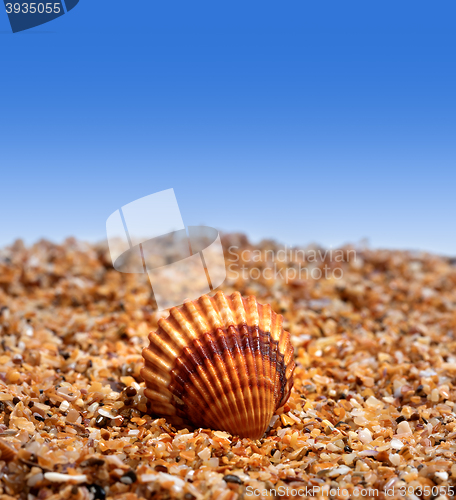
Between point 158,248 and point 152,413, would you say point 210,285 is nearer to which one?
point 158,248

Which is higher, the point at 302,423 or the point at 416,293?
the point at 416,293

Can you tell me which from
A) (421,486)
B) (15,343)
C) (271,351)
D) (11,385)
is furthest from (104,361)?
(421,486)

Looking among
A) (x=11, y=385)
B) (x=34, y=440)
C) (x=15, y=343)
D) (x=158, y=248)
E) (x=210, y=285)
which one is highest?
(x=158, y=248)

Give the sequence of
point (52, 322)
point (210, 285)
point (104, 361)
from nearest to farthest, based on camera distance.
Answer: point (104, 361), point (52, 322), point (210, 285)

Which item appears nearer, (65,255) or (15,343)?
(15,343)

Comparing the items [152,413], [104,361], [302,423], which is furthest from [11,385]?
[302,423]

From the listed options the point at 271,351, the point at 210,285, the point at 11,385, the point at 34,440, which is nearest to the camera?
the point at 34,440
